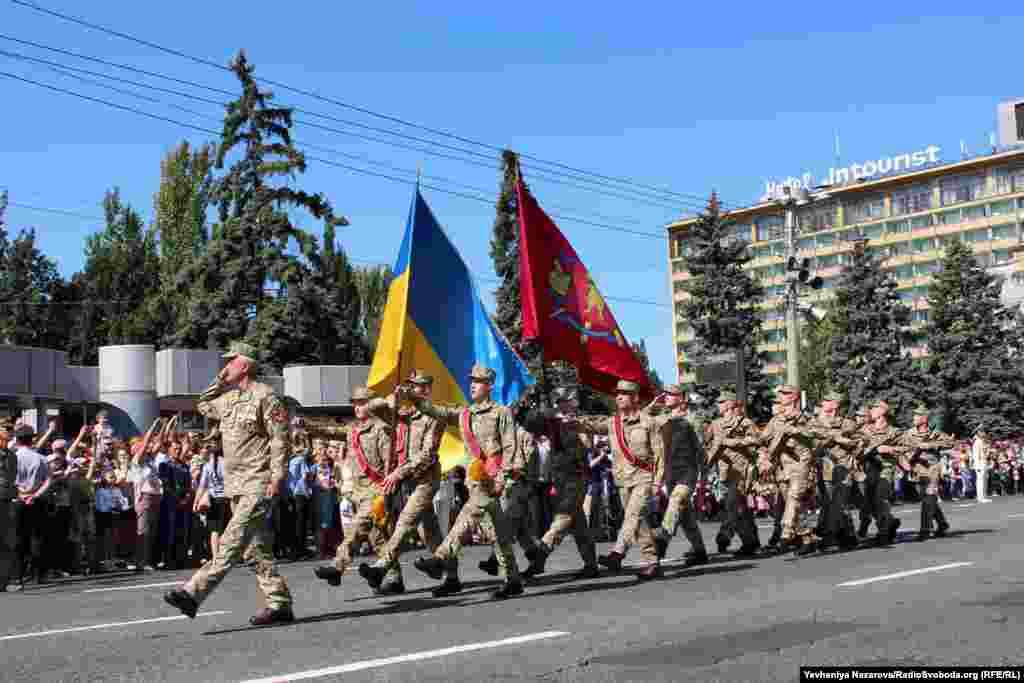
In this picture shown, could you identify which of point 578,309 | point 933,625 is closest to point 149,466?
point 578,309

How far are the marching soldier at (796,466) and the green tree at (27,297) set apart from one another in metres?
51.9

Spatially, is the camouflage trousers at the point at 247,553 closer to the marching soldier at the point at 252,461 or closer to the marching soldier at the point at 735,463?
the marching soldier at the point at 252,461

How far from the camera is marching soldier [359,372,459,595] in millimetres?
12258

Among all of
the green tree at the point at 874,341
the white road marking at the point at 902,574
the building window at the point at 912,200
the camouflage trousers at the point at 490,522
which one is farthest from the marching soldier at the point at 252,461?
the building window at the point at 912,200

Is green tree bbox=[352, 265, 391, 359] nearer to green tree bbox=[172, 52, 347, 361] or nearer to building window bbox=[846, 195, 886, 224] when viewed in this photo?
green tree bbox=[172, 52, 347, 361]

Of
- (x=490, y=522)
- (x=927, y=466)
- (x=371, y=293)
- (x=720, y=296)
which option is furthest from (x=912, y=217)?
(x=490, y=522)

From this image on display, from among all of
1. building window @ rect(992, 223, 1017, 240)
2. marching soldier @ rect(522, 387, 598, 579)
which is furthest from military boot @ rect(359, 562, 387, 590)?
building window @ rect(992, 223, 1017, 240)

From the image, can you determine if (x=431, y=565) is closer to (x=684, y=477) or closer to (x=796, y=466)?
(x=684, y=477)

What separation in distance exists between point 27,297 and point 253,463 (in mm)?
57302

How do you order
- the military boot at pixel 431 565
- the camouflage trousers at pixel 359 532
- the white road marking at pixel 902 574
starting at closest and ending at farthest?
the military boot at pixel 431 565
the camouflage trousers at pixel 359 532
the white road marking at pixel 902 574

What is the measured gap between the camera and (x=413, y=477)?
12.4 m

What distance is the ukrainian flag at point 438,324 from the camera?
16.3m

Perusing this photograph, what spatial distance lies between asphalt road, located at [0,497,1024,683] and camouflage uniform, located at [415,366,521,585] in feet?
1.41

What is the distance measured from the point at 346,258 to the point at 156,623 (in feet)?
182
